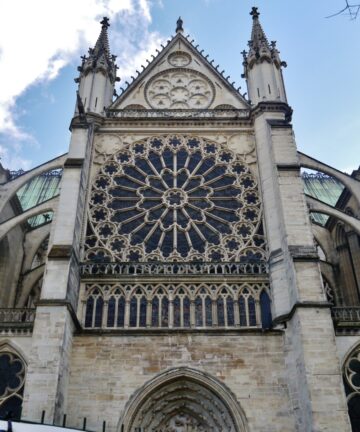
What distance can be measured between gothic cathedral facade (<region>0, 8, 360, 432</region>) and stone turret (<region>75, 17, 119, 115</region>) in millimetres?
91

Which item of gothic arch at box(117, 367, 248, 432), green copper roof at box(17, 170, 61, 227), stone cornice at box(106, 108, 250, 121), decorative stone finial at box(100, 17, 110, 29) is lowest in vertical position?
gothic arch at box(117, 367, 248, 432)

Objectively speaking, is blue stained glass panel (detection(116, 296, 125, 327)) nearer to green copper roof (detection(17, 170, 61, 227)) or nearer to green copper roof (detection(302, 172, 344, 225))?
green copper roof (detection(17, 170, 61, 227))

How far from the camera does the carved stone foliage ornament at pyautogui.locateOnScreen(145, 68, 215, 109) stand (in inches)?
882

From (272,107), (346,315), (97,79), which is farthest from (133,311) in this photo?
(97,79)

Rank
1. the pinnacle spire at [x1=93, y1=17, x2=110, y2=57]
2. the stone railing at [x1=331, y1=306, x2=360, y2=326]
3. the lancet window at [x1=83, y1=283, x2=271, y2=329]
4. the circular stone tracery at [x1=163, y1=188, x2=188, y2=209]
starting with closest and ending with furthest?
the stone railing at [x1=331, y1=306, x2=360, y2=326], the lancet window at [x1=83, y1=283, x2=271, y2=329], the circular stone tracery at [x1=163, y1=188, x2=188, y2=209], the pinnacle spire at [x1=93, y1=17, x2=110, y2=57]

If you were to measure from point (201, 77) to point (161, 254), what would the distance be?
9965mm

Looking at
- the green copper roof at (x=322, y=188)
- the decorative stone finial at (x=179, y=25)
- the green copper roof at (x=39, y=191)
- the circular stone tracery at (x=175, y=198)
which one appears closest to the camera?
the circular stone tracery at (x=175, y=198)

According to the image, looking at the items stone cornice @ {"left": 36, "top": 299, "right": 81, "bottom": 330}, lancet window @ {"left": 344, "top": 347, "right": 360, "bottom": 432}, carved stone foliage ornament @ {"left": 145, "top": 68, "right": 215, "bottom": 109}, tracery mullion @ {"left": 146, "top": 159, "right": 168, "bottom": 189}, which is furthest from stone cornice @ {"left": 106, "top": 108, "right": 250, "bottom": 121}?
lancet window @ {"left": 344, "top": 347, "right": 360, "bottom": 432}

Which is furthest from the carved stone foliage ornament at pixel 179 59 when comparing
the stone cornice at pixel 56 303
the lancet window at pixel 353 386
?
the lancet window at pixel 353 386

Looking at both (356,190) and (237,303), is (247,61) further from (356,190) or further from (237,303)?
(237,303)

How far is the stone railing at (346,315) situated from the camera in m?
14.8

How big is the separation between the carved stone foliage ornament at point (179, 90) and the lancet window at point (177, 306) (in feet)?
30.9

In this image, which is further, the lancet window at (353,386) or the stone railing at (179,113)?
the stone railing at (179,113)

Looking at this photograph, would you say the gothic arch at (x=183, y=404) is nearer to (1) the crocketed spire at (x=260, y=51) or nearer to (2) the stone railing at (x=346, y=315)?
(2) the stone railing at (x=346, y=315)
